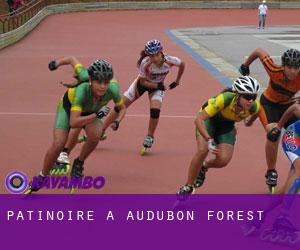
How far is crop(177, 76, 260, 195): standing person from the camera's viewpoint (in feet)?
23.7

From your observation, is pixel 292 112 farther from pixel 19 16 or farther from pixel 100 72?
pixel 19 16

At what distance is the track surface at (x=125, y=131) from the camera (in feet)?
29.1

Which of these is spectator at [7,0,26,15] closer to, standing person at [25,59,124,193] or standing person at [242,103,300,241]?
standing person at [25,59,124,193]

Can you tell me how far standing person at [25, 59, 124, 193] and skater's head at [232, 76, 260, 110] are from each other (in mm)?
1418

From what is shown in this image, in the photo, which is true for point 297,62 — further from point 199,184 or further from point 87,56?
point 87,56

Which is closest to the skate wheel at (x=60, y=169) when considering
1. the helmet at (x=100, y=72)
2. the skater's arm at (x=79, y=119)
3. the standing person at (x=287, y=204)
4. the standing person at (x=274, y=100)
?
the skater's arm at (x=79, y=119)

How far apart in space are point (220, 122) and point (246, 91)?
718mm

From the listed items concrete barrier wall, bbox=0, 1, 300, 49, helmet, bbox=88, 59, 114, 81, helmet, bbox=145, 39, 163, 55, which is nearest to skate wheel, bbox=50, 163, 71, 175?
helmet, bbox=88, 59, 114, 81

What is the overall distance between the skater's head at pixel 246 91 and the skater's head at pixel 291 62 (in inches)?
25.3

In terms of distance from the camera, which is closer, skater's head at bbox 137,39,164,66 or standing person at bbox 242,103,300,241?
standing person at bbox 242,103,300,241

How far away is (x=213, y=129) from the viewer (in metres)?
7.83

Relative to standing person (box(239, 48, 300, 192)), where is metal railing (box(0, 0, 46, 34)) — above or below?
below

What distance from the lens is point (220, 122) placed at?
306 inches

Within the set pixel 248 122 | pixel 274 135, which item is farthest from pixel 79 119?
pixel 274 135
